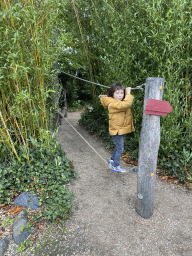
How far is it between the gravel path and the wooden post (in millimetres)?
295

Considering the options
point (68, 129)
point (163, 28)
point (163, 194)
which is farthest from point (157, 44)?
point (68, 129)

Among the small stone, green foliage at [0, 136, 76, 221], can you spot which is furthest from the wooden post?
the small stone

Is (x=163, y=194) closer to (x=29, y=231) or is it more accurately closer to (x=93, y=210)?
(x=93, y=210)

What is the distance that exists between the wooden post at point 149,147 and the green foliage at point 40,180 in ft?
2.93

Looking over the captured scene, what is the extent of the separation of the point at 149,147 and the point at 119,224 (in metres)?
0.95

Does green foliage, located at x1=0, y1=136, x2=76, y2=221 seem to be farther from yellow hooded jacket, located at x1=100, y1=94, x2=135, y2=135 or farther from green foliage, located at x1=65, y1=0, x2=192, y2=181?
green foliage, located at x1=65, y1=0, x2=192, y2=181

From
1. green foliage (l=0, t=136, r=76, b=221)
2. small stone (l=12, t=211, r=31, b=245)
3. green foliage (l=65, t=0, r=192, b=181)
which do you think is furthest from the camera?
green foliage (l=65, t=0, r=192, b=181)

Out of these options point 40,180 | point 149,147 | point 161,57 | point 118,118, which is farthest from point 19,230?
point 161,57

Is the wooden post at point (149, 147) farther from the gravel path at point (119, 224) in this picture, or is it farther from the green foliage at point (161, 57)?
the green foliage at point (161, 57)

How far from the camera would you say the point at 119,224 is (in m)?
2.32

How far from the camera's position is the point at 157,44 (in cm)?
303

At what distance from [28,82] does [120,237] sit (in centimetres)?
203

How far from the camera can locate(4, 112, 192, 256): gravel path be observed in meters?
2.06

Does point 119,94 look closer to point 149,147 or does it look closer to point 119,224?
point 149,147
